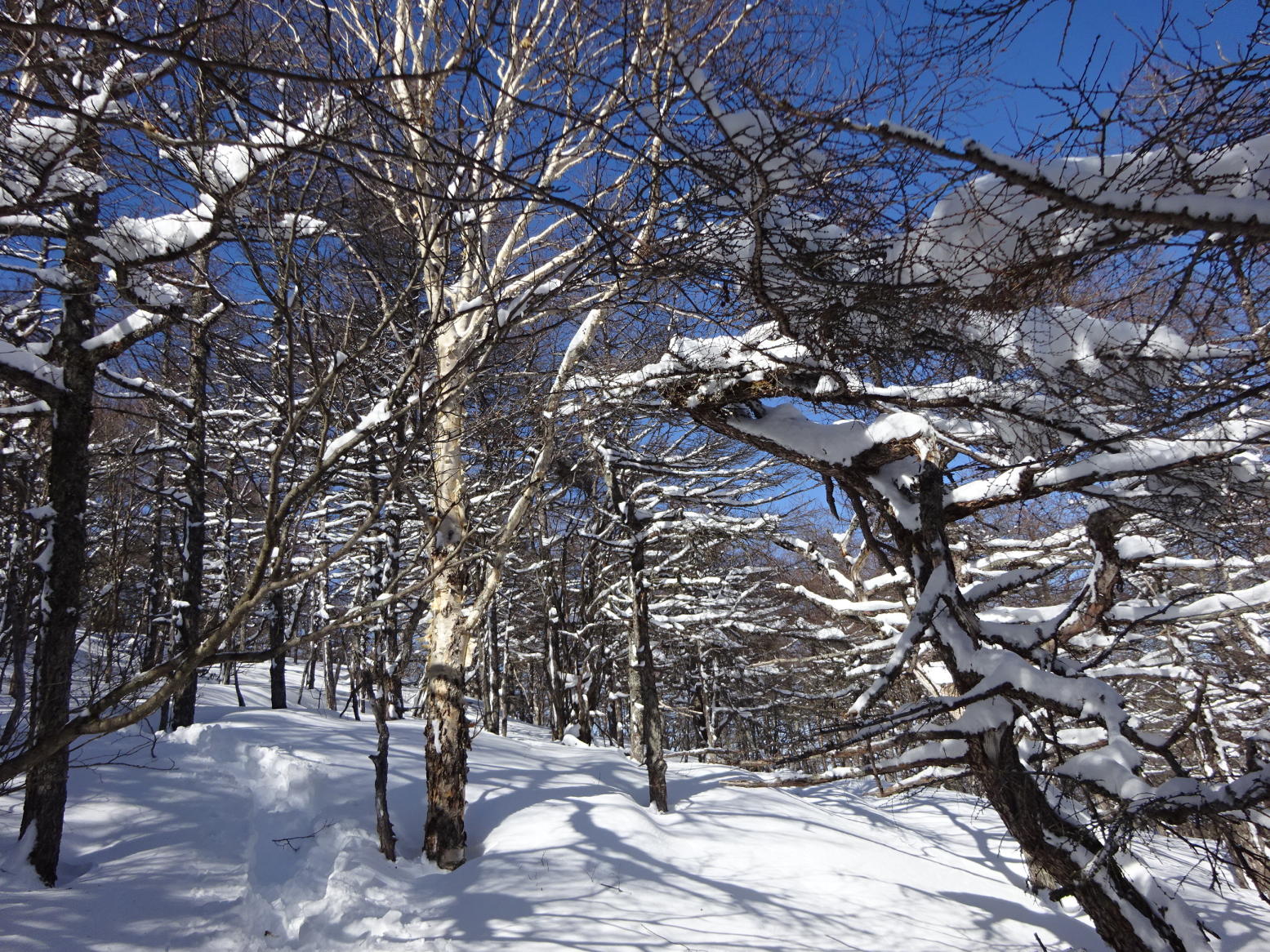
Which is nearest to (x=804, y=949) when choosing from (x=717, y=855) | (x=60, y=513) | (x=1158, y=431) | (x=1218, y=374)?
(x=717, y=855)

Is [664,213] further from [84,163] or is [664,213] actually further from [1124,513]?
[1124,513]

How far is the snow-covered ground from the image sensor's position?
184 inches

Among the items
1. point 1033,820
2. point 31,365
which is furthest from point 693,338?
point 31,365

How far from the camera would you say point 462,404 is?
Answer: 4.84m

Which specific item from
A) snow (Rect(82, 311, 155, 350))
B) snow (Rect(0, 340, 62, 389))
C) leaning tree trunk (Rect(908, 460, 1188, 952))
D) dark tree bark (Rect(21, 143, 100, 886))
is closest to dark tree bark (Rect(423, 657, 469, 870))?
dark tree bark (Rect(21, 143, 100, 886))

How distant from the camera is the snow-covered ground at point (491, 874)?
15.3 feet

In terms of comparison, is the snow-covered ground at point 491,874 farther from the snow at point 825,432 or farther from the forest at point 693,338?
the snow at point 825,432

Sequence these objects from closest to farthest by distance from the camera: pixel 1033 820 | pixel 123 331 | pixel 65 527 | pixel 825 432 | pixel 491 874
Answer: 1. pixel 1033 820
2. pixel 825 432
3. pixel 123 331
4. pixel 65 527
5. pixel 491 874

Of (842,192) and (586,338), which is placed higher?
(586,338)

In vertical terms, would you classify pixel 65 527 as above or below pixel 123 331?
below

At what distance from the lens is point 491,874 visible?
18.7 feet

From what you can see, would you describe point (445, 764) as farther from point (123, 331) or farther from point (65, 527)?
point (123, 331)

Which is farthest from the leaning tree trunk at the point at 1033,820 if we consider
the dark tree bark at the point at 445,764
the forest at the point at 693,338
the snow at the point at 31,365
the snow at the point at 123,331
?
the snow at the point at 31,365

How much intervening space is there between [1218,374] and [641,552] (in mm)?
6671
